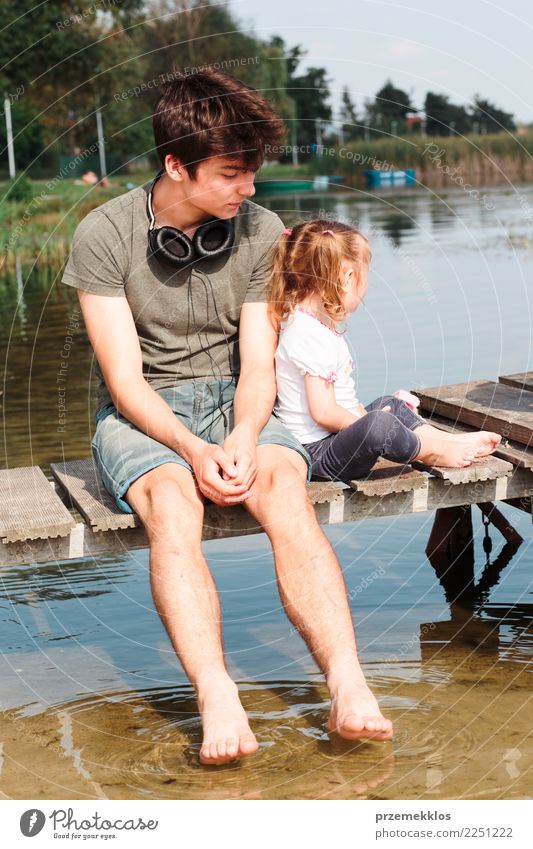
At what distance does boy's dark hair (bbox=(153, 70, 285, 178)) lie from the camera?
384cm

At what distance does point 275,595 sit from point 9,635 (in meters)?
1.07

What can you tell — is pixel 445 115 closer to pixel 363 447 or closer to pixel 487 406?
pixel 487 406

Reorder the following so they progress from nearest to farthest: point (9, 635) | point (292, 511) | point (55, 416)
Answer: point (292, 511)
point (9, 635)
point (55, 416)

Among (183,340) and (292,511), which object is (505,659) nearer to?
(292,511)

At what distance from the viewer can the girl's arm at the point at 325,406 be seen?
4.08 meters

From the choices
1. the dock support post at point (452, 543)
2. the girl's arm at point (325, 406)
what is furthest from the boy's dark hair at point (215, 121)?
the dock support post at point (452, 543)

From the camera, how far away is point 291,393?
13.8ft

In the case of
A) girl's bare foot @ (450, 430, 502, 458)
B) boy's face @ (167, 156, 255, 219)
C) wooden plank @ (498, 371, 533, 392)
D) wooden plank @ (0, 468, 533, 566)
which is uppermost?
boy's face @ (167, 156, 255, 219)

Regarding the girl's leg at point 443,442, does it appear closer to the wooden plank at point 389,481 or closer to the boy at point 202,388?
the wooden plank at point 389,481

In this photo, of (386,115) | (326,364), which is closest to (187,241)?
(326,364)

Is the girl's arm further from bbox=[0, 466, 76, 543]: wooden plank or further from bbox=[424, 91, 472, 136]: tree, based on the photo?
bbox=[424, 91, 472, 136]: tree

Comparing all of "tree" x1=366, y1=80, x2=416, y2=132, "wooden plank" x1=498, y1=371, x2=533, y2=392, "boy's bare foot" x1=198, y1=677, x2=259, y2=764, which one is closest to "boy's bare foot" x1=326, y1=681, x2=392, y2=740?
"boy's bare foot" x1=198, y1=677, x2=259, y2=764
